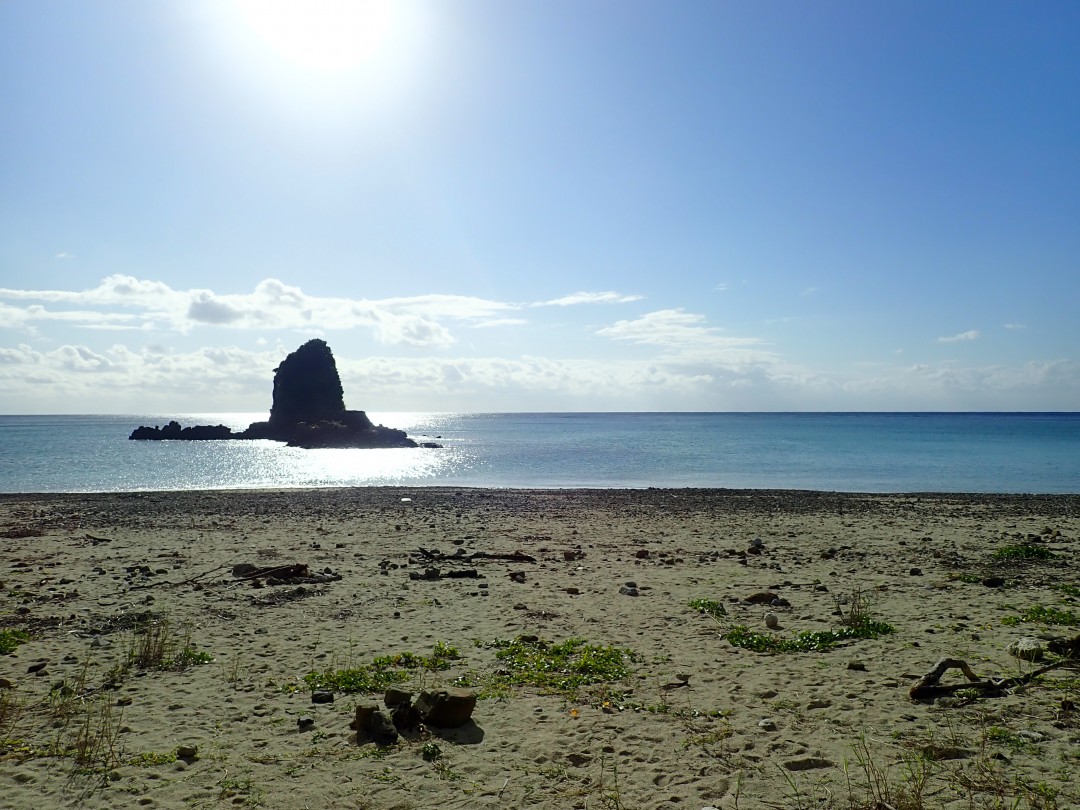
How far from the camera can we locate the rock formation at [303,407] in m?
110

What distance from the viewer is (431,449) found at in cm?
9681

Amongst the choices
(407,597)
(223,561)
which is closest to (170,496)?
(223,561)

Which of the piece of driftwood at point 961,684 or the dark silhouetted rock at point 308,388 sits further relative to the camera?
the dark silhouetted rock at point 308,388

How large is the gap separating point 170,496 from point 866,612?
3219 centimetres

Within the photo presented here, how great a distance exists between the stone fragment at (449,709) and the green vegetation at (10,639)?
243 inches

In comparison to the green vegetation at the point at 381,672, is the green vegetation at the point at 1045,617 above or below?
above

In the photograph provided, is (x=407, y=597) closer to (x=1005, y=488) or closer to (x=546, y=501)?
(x=546, y=501)

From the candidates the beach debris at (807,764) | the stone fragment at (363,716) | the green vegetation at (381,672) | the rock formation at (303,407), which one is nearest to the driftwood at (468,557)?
the green vegetation at (381,672)

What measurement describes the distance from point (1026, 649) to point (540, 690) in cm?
589

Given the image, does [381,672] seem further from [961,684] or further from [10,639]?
[961,684]

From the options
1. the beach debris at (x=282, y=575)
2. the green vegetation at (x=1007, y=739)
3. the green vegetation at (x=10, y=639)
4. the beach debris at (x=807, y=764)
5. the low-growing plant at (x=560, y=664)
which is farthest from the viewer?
the beach debris at (x=282, y=575)

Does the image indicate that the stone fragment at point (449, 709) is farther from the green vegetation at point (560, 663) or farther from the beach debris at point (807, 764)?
the beach debris at point (807, 764)

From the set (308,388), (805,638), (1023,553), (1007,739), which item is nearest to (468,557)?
(805,638)

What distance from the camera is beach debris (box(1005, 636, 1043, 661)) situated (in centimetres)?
815
